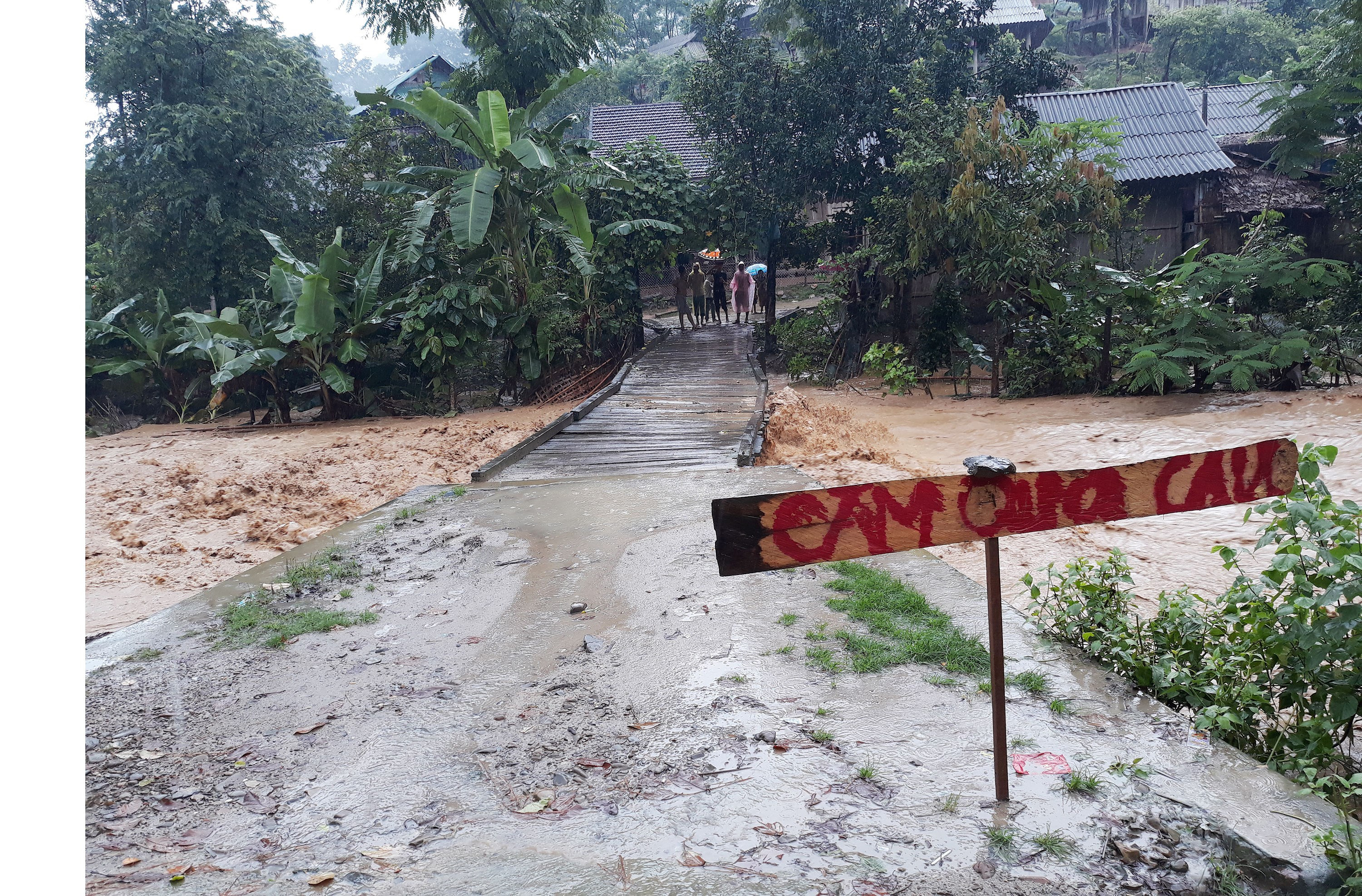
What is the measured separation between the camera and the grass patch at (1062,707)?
327 cm

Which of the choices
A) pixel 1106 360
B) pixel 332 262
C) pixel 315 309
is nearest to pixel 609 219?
pixel 332 262

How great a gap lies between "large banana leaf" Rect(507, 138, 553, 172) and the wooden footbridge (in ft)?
11.0

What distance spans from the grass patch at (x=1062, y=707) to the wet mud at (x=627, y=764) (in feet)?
0.10

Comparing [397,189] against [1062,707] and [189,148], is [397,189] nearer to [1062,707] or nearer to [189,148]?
[189,148]

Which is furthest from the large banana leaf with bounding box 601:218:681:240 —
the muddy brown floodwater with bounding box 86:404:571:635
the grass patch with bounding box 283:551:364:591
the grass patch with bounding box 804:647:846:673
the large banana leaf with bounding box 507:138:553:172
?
the grass patch with bounding box 804:647:846:673

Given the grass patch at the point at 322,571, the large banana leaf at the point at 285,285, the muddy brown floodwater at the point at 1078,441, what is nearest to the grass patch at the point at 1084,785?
the muddy brown floodwater at the point at 1078,441

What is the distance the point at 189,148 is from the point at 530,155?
7913mm

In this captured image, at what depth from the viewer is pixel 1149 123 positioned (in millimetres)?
17094

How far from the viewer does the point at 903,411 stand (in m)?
12.6

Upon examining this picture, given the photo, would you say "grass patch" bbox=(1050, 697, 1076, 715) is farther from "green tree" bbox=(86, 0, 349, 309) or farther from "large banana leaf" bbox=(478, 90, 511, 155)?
"green tree" bbox=(86, 0, 349, 309)

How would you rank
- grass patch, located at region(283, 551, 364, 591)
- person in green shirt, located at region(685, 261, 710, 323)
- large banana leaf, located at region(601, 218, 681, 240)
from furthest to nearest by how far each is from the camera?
person in green shirt, located at region(685, 261, 710, 323) < large banana leaf, located at region(601, 218, 681, 240) < grass patch, located at region(283, 551, 364, 591)

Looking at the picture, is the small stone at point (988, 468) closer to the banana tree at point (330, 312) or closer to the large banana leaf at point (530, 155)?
the large banana leaf at point (530, 155)

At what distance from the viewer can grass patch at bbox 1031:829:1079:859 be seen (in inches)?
97.0

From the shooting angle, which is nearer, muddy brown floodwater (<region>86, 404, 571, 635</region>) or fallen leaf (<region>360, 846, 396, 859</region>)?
fallen leaf (<region>360, 846, 396, 859</region>)
